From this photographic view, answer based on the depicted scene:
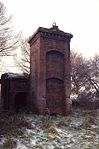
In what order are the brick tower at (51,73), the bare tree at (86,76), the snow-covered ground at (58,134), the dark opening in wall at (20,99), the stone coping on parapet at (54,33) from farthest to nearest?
the bare tree at (86,76), the dark opening in wall at (20,99), the stone coping on parapet at (54,33), the brick tower at (51,73), the snow-covered ground at (58,134)

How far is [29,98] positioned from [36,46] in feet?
16.7

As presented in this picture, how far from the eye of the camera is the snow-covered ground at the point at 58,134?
623 inches

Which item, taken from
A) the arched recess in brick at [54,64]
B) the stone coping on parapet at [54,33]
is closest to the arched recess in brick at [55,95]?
the arched recess in brick at [54,64]

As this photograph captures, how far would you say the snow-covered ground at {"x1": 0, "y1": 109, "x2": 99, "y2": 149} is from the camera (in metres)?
15.8

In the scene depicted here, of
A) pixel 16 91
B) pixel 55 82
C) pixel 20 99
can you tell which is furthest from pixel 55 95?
pixel 20 99

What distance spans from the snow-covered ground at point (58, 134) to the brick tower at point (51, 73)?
265cm

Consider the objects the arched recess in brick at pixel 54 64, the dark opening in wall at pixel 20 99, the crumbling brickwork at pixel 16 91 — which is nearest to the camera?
the arched recess in brick at pixel 54 64

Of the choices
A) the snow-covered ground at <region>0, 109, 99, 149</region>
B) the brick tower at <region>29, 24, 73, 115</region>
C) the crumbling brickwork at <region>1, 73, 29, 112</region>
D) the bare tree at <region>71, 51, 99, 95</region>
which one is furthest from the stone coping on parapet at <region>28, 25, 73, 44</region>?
the bare tree at <region>71, 51, 99, 95</region>

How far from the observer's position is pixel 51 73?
25234 mm

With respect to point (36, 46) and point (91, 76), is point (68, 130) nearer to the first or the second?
point (36, 46)

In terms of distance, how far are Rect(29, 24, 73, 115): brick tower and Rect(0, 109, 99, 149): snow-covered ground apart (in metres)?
2.65

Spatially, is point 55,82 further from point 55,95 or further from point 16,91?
point 16,91

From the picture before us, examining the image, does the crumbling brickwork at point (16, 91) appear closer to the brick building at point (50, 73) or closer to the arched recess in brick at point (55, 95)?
the brick building at point (50, 73)

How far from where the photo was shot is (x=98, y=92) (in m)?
40.6
